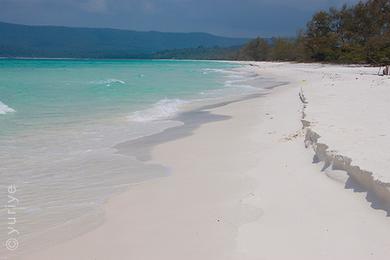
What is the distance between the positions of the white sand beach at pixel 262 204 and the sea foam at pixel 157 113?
5026mm

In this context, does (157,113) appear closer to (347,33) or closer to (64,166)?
(64,166)

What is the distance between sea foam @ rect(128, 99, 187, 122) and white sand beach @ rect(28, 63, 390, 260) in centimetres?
503

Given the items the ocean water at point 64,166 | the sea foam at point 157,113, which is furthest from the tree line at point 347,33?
the ocean water at point 64,166

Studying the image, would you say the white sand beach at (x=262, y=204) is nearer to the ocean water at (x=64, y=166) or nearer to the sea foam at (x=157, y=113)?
the ocean water at (x=64, y=166)

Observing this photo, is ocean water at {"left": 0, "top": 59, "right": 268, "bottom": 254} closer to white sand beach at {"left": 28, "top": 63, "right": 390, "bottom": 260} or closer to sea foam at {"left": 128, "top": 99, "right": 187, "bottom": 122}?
sea foam at {"left": 128, "top": 99, "right": 187, "bottom": 122}

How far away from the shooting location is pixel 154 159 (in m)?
8.34

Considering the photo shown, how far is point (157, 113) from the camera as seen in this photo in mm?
15281

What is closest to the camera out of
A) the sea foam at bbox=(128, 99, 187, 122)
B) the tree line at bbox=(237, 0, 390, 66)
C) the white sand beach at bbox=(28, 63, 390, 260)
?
the white sand beach at bbox=(28, 63, 390, 260)

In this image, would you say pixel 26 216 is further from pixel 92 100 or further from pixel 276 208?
pixel 92 100

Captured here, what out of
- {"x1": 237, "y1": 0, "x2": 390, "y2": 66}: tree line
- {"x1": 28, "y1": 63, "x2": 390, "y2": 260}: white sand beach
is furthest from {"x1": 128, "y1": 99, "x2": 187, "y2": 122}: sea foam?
{"x1": 237, "y1": 0, "x2": 390, "y2": 66}: tree line

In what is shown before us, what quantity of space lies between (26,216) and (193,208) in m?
1.98

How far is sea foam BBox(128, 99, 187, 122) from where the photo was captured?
551 inches

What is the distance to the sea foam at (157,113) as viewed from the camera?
14.0 meters

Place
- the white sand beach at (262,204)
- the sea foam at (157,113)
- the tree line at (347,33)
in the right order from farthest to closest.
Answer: the tree line at (347,33), the sea foam at (157,113), the white sand beach at (262,204)
